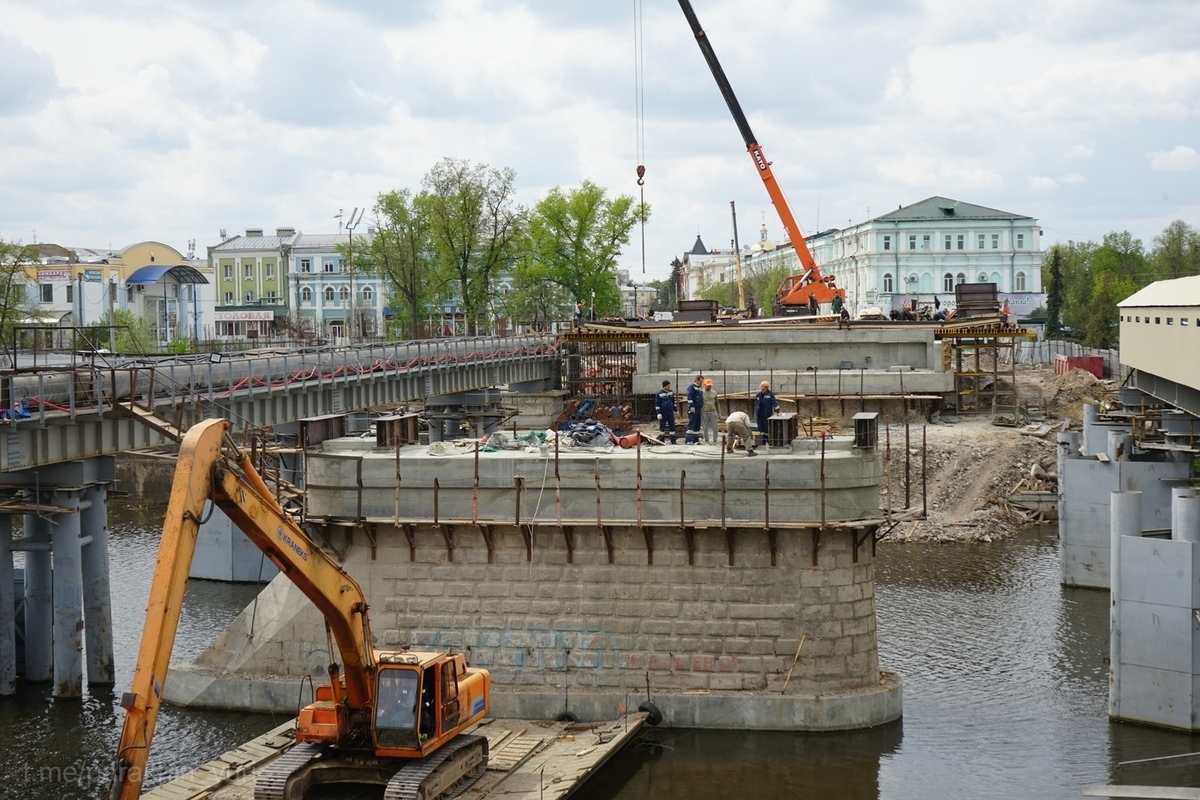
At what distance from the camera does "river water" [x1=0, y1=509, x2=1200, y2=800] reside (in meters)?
22.3

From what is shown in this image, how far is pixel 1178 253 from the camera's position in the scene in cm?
11275

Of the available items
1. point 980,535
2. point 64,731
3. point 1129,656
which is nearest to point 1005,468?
point 980,535

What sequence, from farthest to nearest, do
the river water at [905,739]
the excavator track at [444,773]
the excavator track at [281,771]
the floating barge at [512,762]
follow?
the river water at [905,739] → the floating barge at [512,762] → the excavator track at [281,771] → the excavator track at [444,773]

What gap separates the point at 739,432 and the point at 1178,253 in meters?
100

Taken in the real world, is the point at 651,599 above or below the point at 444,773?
above

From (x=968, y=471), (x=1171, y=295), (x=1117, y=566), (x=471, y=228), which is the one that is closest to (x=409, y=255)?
(x=471, y=228)

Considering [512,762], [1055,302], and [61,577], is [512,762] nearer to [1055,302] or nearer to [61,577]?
[61,577]

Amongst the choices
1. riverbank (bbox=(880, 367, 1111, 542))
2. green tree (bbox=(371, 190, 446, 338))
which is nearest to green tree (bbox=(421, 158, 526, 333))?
green tree (bbox=(371, 190, 446, 338))

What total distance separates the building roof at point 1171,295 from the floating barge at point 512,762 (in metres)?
19.6

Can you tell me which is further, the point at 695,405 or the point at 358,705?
the point at 695,405

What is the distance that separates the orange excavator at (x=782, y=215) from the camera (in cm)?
6669

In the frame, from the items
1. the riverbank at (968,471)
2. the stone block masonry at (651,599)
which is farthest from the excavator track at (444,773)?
the riverbank at (968,471)

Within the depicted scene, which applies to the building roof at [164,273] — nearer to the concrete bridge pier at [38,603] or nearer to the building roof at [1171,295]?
the building roof at [1171,295]

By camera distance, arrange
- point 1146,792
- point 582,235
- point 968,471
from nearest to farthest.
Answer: point 1146,792 → point 968,471 → point 582,235
